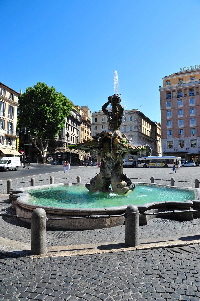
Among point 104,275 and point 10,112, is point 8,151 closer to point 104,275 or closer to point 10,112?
point 10,112

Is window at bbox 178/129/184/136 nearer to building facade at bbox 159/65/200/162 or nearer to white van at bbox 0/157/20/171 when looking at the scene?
building facade at bbox 159/65/200/162

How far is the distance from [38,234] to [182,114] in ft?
181

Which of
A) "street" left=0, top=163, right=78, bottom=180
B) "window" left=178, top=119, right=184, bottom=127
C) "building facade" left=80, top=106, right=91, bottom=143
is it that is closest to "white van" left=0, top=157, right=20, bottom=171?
"street" left=0, top=163, right=78, bottom=180

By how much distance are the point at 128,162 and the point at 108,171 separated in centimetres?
4138

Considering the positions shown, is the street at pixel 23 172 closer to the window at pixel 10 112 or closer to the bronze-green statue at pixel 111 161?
the window at pixel 10 112

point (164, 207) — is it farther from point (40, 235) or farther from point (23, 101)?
point (23, 101)

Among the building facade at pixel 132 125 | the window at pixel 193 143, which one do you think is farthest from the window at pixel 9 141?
the window at pixel 193 143

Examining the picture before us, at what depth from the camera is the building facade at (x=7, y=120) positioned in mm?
44688

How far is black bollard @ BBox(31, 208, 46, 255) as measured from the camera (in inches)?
181

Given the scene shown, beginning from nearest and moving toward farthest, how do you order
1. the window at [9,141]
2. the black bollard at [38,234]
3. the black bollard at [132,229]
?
the black bollard at [38,234] → the black bollard at [132,229] → the window at [9,141]

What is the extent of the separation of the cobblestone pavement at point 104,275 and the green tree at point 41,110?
4510cm

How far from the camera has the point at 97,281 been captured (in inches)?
142

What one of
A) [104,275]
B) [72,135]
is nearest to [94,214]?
[104,275]

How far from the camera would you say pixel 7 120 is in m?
46.5
